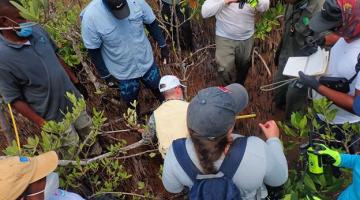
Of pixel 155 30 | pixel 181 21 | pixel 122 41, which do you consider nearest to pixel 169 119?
pixel 122 41

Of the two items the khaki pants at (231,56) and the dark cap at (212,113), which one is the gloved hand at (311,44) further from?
the dark cap at (212,113)

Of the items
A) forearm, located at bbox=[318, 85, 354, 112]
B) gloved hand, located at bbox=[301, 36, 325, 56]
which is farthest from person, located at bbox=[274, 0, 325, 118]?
forearm, located at bbox=[318, 85, 354, 112]

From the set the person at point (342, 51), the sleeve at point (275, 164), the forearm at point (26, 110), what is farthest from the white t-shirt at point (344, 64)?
the forearm at point (26, 110)

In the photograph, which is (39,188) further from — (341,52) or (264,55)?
(264,55)

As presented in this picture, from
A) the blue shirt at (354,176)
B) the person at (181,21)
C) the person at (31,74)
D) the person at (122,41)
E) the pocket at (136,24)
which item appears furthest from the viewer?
the person at (181,21)

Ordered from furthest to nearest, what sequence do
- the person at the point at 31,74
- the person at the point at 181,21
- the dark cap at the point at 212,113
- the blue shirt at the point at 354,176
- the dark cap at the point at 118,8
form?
the person at the point at 181,21, the dark cap at the point at 118,8, the person at the point at 31,74, the blue shirt at the point at 354,176, the dark cap at the point at 212,113

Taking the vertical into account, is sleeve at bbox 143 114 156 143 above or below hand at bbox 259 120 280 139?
below

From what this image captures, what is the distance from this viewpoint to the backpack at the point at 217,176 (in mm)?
1507

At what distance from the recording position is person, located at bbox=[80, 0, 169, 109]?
8.83 ft

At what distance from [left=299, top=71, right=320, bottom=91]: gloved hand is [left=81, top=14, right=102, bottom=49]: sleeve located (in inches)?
59.8

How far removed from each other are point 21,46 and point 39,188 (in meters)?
1.01

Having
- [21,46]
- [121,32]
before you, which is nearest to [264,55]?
[121,32]

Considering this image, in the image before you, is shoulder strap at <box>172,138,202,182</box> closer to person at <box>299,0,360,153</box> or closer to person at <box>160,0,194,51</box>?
person at <box>299,0,360,153</box>

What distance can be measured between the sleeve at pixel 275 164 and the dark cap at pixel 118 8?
1566 mm
